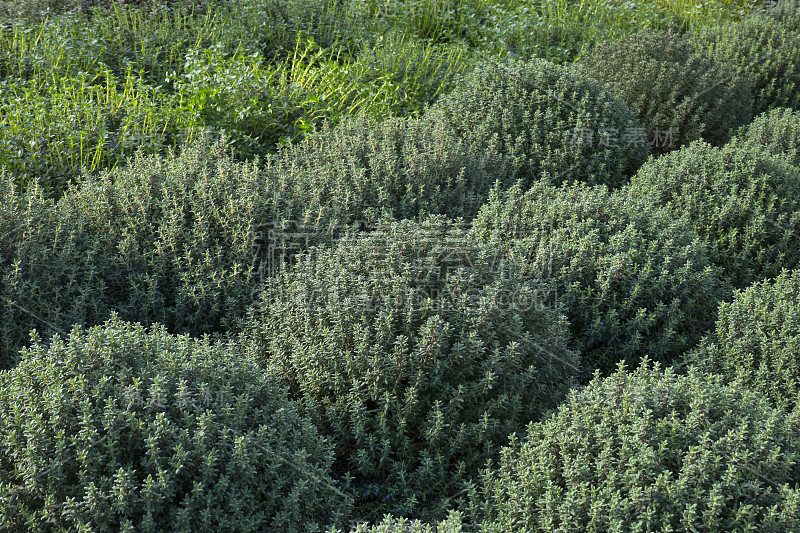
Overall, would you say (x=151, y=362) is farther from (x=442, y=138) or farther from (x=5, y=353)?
(x=442, y=138)

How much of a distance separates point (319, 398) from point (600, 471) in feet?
3.83

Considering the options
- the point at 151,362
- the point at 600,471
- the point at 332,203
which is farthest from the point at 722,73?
the point at 151,362

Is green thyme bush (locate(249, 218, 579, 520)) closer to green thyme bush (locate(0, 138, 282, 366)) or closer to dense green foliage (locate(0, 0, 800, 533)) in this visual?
dense green foliage (locate(0, 0, 800, 533))

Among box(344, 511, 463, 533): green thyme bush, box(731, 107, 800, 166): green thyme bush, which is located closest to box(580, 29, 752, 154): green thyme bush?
box(731, 107, 800, 166): green thyme bush

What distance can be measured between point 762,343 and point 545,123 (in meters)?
2.32

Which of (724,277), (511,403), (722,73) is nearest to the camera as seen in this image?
(511,403)

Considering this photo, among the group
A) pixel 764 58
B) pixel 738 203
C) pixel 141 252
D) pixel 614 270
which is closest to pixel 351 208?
pixel 141 252

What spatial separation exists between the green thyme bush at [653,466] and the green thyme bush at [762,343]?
43 centimetres

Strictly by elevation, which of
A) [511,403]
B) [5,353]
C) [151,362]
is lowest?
[5,353]

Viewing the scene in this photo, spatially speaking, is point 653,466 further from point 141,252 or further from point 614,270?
point 141,252

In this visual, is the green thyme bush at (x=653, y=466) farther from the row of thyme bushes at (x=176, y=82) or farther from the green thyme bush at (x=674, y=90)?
the green thyme bush at (x=674, y=90)

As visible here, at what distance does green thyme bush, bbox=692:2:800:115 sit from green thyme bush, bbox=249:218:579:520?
14.5 feet

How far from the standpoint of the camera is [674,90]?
5.54 meters

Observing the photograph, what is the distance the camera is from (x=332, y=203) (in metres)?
4.03
